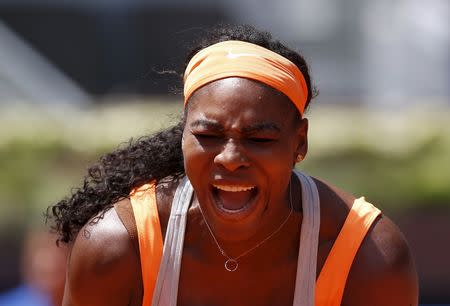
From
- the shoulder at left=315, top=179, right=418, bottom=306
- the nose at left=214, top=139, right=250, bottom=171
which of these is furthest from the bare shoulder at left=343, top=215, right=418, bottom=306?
A: the nose at left=214, top=139, right=250, bottom=171

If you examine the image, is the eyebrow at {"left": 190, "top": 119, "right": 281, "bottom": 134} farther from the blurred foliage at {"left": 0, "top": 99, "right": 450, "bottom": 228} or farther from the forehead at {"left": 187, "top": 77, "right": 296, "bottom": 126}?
the blurred foliage at {"left": 0, "top": 99, "right": 450, "bottom": 228}

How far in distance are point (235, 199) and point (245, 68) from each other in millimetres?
362

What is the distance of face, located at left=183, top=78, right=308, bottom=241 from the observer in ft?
10.6

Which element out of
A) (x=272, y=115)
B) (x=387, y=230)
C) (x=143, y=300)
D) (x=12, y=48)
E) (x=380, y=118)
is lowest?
(x=143, y=300)

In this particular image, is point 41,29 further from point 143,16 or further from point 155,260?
point 155,260

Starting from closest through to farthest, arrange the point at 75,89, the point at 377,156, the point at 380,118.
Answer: the point at 377,156, the point at 380,118, the point at 75,89

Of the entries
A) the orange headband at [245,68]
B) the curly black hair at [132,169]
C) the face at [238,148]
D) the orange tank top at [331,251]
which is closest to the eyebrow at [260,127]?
the face at [238,148]

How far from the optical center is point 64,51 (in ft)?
37.0

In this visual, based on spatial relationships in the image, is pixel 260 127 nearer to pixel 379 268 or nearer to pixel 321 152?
pixel 379 268

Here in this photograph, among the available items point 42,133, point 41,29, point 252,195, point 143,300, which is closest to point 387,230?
point 252,195

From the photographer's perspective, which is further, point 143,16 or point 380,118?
point 143,16

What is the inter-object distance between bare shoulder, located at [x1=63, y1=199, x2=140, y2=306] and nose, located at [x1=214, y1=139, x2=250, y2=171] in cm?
43

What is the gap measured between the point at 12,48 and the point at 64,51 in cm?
55

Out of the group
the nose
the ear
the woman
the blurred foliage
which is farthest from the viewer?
the blurred foliage
